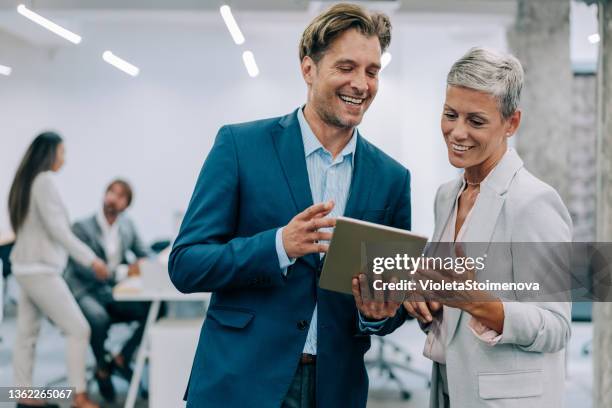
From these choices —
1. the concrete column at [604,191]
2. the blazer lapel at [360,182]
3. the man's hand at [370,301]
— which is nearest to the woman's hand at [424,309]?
the man's hand at [370,301]

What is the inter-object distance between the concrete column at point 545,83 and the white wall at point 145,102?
99.8 inches

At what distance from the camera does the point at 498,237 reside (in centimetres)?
133

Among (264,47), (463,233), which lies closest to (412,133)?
(264,47)

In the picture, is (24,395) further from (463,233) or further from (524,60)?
(524,60)

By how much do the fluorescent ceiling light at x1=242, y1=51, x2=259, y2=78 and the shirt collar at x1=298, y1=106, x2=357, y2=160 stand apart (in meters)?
5.90

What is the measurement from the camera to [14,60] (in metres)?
7.02

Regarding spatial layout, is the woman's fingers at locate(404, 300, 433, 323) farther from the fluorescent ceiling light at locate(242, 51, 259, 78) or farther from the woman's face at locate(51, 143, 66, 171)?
the fluorescent ceiling light at locate(242, 51, 259, 78)

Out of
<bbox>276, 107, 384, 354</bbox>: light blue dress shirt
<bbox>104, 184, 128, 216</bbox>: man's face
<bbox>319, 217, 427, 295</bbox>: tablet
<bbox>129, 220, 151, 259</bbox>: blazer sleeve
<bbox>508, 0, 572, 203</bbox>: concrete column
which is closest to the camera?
<bbox>319, 217, 427, 295</bbox>: tablet

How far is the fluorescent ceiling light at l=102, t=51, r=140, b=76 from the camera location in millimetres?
7006

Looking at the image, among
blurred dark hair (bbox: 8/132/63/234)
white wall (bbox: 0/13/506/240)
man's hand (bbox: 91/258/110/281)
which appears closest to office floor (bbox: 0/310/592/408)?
man's hand (bbox: 91/258/110/281)

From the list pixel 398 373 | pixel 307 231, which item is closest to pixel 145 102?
pixel 398 373

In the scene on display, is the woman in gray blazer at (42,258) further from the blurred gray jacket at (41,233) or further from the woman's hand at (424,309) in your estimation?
the woman's hand at (424,309)

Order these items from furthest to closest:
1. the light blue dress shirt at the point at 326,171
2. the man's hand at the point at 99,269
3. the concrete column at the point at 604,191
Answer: the man's hand at the point at 99,269
the concrete column at the point at 604,191
the light blue dress shirt at the point at 326,171

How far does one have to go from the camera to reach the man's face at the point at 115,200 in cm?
456
